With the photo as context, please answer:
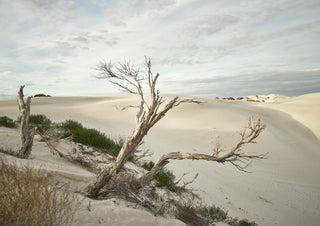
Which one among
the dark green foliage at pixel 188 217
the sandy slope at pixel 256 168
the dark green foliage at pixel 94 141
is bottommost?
the sandy slope at pixel 256 168

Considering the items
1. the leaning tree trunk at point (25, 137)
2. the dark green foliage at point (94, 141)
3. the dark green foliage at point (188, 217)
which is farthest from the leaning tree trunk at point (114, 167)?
the dark green foliage at point (94, 141)

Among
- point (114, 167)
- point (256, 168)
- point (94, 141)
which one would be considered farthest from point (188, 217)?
point (256, 168)

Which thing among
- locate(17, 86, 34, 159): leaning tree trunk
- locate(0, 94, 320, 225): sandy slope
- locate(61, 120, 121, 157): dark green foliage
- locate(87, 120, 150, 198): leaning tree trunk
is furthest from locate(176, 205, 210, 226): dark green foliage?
locate(17, 86, 34, 159): leaning tree trunk

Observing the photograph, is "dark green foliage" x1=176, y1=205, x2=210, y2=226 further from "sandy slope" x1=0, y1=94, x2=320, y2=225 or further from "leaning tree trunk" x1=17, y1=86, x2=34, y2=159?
"leaning tree trunk" x1=17, y1=86, x2=34, y2=159

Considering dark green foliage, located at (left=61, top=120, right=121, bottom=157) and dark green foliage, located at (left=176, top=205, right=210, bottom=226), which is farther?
dark green foliage, located at (left=61, top=120, right=121, bottom=157)

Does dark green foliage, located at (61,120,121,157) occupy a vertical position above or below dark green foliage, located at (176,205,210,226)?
above

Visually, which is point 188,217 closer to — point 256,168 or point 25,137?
point 25,137

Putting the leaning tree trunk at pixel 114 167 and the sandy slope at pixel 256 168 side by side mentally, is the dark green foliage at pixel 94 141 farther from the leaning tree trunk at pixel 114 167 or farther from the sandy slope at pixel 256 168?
the leaning tree trunk at pixel 114 167

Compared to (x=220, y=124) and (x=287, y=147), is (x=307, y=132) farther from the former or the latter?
(x=220, y=124)

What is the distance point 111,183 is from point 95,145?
299cm

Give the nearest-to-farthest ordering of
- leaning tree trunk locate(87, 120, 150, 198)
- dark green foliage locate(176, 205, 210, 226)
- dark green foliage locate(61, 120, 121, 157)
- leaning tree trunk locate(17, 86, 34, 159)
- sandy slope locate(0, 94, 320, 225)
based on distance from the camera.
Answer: leaning tree trunk locate(87, 120, 150, 198)
dark green foliage locate(176, 205, 210, 226)
leaning tree trunk locate(17, 86, 34, 159)
sandy slope locate(0, 94, 320, 225)
dark green foliage locate(61, 120, 121, 157)

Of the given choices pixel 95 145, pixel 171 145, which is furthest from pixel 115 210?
pixel 171 145

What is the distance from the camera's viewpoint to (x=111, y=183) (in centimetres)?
336

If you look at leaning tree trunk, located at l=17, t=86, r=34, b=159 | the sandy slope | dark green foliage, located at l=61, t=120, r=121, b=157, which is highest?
leaning tree trunk, located at l=17, t=86, r=34, b=159
